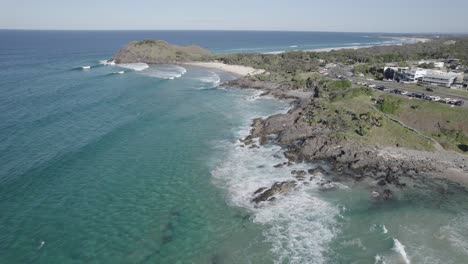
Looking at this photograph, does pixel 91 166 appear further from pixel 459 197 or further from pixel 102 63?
pixel 102 63

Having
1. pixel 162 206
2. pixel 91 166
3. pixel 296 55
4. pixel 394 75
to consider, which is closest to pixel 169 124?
pixel 91 166

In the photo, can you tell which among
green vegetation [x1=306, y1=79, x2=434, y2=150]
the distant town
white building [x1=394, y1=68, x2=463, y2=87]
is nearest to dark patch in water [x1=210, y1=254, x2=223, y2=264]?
green vegetation [x1=306, y1=79, x2=434, y2=150]

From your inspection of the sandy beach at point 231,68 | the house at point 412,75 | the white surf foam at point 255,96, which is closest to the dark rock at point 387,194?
the white surf foam at point 255,96

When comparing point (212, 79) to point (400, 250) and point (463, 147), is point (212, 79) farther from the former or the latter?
point (400, 250)

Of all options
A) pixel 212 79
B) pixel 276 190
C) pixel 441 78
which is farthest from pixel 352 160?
pixel 212 79

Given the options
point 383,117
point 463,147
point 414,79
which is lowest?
point 463,147

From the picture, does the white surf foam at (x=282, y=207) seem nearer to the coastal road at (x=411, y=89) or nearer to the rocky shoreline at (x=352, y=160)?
the rocky shoreline at (x=352, y=160)

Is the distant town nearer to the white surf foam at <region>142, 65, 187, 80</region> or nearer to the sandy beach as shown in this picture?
the sandy beach
